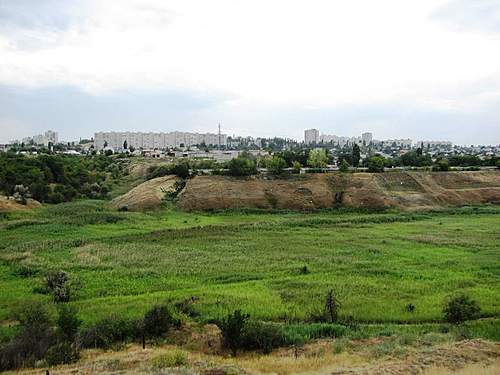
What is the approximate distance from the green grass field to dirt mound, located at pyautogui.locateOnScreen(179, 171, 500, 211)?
5600 millimetres

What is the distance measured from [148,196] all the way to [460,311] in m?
33.1

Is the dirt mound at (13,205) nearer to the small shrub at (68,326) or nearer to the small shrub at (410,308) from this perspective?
the small shrub at (68,326)

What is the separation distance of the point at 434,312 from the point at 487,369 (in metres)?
5.59

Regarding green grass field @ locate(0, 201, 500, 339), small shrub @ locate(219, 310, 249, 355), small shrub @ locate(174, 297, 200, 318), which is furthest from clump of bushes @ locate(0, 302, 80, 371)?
small shrub @ locate(219, 310, 249, 355)

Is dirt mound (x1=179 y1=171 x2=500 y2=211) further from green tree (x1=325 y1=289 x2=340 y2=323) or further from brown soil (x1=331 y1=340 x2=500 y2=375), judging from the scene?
brown soil (x1=331 y1=340 x2=500 y2=375)

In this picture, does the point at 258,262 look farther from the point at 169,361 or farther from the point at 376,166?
the point at 376,166

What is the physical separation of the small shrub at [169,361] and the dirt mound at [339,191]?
32258 mm

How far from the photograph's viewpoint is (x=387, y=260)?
24.2 metres

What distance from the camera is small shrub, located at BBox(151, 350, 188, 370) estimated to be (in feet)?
36.0

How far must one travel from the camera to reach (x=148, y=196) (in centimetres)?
4456

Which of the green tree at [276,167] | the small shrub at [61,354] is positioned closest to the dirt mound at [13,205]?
the green tree at [276,167]

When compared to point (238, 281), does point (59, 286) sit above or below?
above

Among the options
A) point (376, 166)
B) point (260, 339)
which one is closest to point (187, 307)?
point (260, 339)

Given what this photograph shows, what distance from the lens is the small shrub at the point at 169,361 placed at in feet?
36.0
